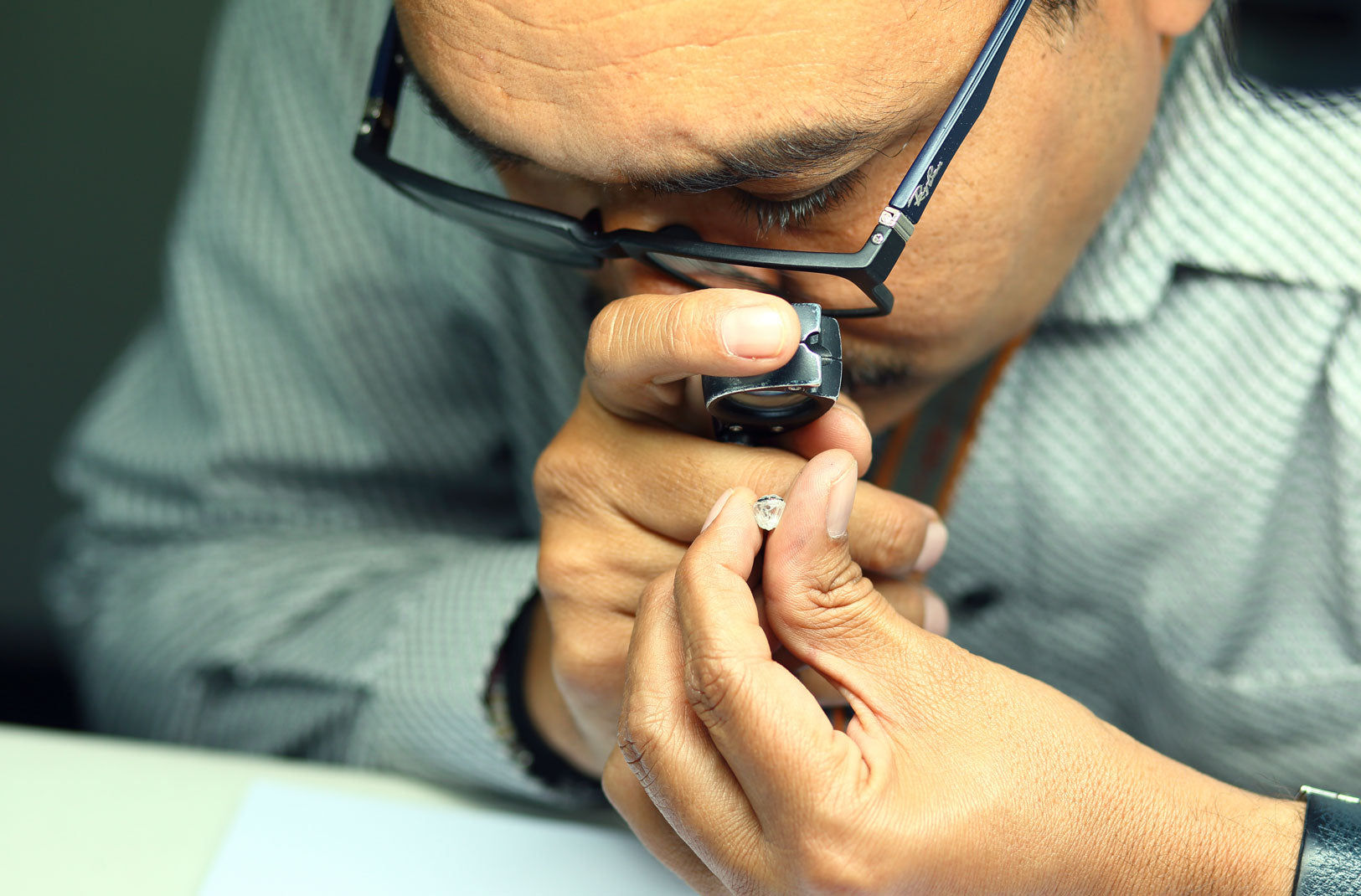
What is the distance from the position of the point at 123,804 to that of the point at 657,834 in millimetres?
524

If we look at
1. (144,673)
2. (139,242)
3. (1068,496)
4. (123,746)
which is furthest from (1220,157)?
(139,242)

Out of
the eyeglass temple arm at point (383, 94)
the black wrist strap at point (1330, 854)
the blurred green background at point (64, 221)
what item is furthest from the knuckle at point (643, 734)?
the blurred green background at point (64, 221)

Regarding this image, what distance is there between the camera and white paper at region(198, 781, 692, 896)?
34.8 inches

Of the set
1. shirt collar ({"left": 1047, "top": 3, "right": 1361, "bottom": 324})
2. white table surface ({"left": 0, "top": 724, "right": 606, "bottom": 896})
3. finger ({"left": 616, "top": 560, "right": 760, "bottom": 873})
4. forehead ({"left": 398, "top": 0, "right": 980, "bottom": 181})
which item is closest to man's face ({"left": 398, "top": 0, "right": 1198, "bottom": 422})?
forehead ({"left": 398, "top": 0, "right": 980, "bottom": 181})

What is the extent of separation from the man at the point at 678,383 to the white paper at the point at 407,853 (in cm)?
9

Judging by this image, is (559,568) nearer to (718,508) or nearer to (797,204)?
(718,508)

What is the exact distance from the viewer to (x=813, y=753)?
0.62 m

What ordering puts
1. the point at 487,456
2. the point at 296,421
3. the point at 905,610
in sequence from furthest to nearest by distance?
the point at 487,456 < the point at 296,421 < the point at 905,610

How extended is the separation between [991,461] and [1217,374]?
0.23 meters

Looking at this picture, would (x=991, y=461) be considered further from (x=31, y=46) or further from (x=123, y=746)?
(x=31, y=46)

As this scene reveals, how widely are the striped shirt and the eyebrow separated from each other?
0.43 metres

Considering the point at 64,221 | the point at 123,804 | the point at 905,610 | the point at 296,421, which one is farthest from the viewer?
→ the point at 64,221

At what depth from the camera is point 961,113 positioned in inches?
29.1

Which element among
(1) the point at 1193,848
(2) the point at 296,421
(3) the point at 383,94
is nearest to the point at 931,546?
(1) the point at 1193,848
